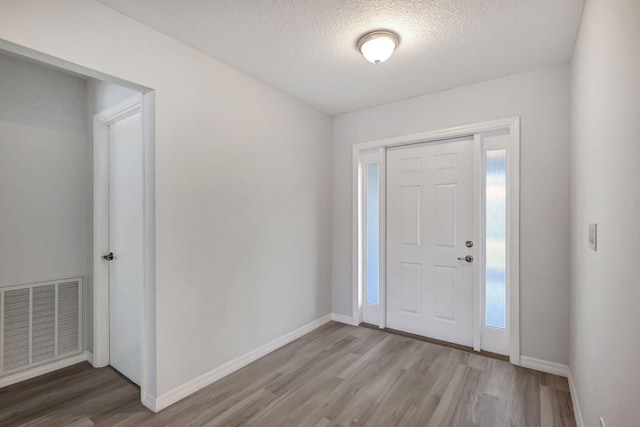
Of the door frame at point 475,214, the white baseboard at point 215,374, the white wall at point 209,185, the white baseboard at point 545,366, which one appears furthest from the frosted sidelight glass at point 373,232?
the white baseboard at point 545,366

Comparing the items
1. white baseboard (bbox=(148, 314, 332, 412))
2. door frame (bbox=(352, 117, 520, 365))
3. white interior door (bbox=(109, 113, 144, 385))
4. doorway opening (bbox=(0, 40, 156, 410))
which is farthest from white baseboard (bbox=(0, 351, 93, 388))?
door frame (bbox=(352, 117, 520, 365))

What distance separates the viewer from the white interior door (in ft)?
7.91

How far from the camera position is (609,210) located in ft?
4.20

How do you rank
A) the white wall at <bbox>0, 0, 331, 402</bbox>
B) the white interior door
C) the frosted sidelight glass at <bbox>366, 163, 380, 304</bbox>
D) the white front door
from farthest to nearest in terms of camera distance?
the frosted sidelight glass at <bbox>366, 163, 380, 304</bbox> < the white front door < the white interior door < the white wall at <bbox>0, 0, 331, 402</bbox>

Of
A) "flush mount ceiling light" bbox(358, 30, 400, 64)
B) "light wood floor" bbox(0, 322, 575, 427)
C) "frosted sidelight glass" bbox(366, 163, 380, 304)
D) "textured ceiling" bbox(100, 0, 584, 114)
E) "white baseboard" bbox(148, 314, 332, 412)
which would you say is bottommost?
"light wood floor" bbox(0, 322, 575, 427)

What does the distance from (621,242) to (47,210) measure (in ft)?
12.4

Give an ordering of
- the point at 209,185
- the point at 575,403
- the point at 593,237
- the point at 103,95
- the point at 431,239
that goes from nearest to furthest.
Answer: the point at 593,237
the point at 575,403
the point at 209,185
the point at 103,95
the point at 431,239

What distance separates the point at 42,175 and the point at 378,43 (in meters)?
2.95

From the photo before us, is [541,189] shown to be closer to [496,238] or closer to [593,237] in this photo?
[496,238]

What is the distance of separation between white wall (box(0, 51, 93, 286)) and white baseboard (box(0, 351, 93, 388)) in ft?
2.40

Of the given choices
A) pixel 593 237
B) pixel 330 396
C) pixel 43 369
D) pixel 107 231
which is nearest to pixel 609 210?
pixel 593 237

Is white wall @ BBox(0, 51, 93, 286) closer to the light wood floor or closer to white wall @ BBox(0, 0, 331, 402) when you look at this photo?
the light wood floor

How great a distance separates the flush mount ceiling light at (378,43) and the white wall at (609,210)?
105cm

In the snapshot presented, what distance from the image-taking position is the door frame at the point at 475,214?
2.64 m
